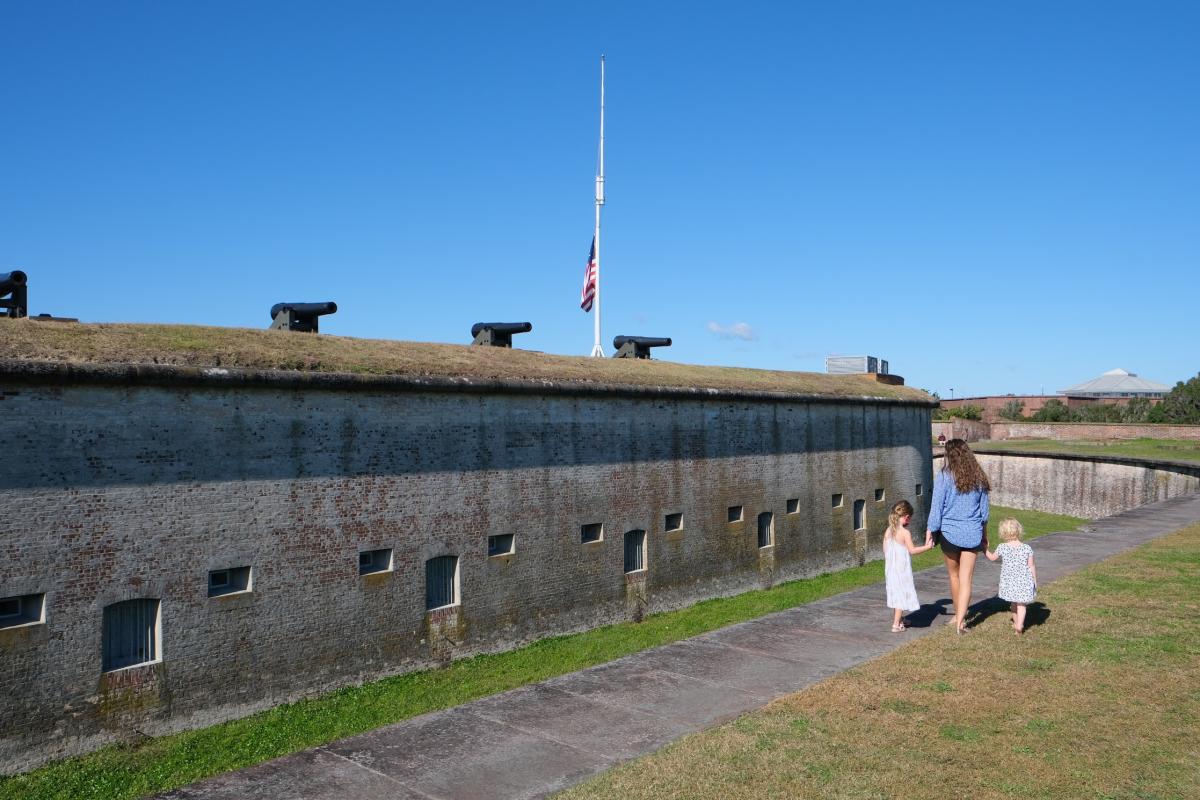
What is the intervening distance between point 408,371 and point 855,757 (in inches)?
283

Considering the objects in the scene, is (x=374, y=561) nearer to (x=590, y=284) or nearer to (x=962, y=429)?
(x=590, y=284)

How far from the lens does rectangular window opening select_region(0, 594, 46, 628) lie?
8250 mm

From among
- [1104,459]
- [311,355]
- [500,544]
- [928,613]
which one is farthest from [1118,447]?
[311,355]

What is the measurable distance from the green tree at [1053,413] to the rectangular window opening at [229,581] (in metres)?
64.0

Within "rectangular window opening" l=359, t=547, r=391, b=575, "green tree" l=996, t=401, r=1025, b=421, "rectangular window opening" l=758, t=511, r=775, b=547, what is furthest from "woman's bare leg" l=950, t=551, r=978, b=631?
"green tree" l=996, t=401, r=1025, b=421

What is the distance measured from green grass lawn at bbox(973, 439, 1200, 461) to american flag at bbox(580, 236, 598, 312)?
25169mm

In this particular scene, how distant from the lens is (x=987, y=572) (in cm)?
1438

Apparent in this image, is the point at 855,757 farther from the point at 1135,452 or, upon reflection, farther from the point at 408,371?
the point at 1135,452

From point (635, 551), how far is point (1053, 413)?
59.6 m

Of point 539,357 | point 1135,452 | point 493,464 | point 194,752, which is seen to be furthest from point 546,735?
point 1135,452

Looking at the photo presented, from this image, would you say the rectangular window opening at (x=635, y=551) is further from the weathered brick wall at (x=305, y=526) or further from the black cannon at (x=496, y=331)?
the black cannon at (x=496, y=331)

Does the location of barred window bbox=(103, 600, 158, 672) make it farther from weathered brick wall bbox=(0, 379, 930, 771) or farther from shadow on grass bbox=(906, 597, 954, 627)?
shadow on grass bbox=(906, 597, 954, 627)

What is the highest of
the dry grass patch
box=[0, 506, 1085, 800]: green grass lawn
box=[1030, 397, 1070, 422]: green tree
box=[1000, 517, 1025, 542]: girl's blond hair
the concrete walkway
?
box=[1030, 397, 1070, 422]: green tree

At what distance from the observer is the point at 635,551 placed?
15391 mm
